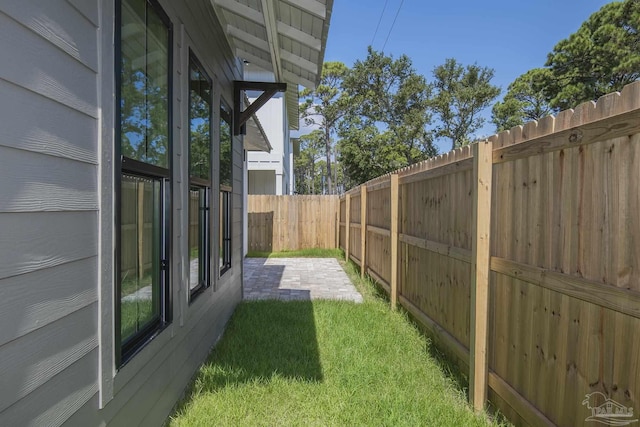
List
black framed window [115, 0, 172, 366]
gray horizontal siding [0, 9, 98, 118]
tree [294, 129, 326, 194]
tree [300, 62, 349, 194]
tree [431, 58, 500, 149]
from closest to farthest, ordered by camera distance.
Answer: gray horizontal siding [0, 9, 98, 118]
black framed window [115, 0, 172, 366]
tree [431, 58, 500, 149]
tree [300, 62, 349, 194]
tree [294, 129, 326, 194]

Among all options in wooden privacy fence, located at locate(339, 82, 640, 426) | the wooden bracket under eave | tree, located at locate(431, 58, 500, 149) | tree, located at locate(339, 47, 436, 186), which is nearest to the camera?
wooden privacy fence, located at locate(339, 82, 640, 426)

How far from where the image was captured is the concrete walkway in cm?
634

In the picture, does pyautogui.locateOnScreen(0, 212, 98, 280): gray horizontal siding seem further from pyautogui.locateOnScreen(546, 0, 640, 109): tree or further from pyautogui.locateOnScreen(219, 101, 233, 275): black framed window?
pyautogui.locateOnScreen(546, 0, 640, 109): tree

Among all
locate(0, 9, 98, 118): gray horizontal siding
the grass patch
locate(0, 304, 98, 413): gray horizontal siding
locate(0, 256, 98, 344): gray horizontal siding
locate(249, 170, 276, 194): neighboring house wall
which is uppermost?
locate(249, 170, 276, 194): neighboring house wall

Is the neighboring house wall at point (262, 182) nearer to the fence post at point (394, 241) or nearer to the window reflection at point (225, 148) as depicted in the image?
the fence post at point (394, 241)

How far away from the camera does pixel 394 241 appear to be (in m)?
5.23

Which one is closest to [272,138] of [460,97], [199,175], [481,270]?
[199,175]

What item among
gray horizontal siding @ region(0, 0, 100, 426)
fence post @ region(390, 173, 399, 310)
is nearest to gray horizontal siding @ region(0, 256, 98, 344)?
gray horizontal siding @ region(0, 0, 100, 426)

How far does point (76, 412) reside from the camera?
4.74ft

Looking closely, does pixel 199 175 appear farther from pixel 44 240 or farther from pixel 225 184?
pixel 44 240

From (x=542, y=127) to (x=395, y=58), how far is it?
Result: 25008 mm

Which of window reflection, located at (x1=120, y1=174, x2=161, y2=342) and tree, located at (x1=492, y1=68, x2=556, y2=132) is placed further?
tree, located at (x1=492, y1=68, x2=556, y2=132)

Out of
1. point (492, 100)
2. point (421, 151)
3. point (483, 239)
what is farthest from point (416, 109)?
point (483, 239)

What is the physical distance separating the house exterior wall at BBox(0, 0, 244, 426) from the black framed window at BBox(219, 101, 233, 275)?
2.36 meters
